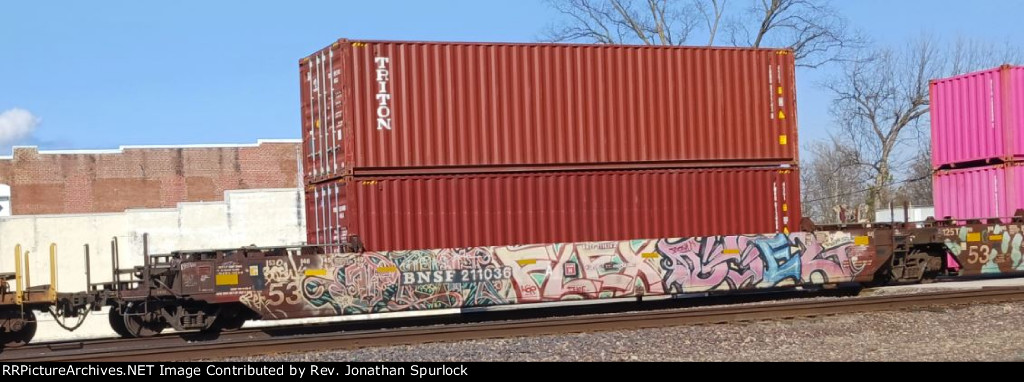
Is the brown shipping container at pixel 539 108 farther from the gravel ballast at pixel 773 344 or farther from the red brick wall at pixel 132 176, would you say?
the red brick wall at pixel 132 176

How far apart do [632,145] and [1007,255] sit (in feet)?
25.6

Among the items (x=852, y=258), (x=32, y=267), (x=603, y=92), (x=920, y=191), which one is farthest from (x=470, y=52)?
(x=920, y=191)

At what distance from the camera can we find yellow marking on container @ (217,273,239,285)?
49.8 ft

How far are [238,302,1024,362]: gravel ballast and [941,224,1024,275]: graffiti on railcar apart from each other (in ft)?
15.6

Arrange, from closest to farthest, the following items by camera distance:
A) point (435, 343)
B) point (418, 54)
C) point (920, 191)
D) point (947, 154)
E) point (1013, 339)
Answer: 1. point (1013, 339)
2. point (435, 343)
3. point (418, 54)
4. point (947, 154)
5. point (920, 191)

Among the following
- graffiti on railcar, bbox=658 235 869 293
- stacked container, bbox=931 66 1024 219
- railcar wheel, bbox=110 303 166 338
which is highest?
stacked container, bbox=931 66 1024 219

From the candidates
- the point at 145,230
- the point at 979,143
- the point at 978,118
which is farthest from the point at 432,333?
the point at 145,230

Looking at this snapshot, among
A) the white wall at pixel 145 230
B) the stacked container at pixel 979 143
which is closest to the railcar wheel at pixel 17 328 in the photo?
the white wall at pixel 145 230

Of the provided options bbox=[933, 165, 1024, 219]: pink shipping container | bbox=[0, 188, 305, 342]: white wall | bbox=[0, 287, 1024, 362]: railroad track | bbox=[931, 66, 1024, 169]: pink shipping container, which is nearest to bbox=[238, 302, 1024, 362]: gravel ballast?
bbox=[0, 287, 1024, 362]: railroad track

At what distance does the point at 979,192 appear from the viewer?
21203 mm

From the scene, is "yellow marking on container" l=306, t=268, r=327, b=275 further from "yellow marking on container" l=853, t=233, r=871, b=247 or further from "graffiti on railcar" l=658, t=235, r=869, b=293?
"yellow marking on container" l=853, t=233, r=871, b=247

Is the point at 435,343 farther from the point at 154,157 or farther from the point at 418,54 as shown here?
the point at 154,157

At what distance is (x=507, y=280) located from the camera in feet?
53.2

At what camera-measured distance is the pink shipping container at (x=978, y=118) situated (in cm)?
2042
